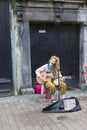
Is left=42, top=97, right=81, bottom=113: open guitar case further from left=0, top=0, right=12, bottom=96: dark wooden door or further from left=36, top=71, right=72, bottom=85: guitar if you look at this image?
left=0, top=0, right=12, bottom=96: dark wooden door

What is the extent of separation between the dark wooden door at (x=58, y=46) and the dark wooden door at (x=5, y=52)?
31.5 inches

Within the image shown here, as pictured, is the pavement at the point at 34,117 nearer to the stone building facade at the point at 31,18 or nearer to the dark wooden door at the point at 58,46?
the stone building facade at the point at 31,18

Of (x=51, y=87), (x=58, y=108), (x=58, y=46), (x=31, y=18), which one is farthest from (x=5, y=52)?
(x=58, y=108)

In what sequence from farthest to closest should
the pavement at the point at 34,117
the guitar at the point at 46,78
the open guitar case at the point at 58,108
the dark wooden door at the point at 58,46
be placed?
the dark wooden door at the point at 58,46
the guitar at the point at 46,78
the open guitar case at the point at 58,108
the pavement at the point at 34,117

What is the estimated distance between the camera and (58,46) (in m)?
8.82

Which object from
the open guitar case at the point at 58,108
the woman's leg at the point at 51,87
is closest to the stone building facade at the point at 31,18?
the woman's leg at the point at 51,87

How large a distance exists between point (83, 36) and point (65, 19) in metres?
0.83

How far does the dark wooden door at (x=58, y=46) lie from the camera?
339 inches

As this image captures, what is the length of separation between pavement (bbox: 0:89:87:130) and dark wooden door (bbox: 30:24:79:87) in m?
1.49

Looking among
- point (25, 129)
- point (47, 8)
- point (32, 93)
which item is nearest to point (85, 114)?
point (25, 129)

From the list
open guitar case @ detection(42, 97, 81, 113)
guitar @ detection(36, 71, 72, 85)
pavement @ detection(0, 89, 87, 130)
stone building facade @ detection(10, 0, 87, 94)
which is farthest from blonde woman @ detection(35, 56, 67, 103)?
stone building facade @ detection(10, 0, 87, 94)

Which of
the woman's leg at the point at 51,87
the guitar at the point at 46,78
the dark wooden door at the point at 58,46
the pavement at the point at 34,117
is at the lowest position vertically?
the pavement at the point at 34,117

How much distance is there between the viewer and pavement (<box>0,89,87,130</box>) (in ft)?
17.8

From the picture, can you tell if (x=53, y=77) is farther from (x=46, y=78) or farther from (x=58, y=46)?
(x=58, y=46)
